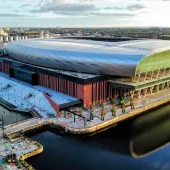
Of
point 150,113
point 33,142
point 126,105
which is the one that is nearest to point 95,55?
point 126,105

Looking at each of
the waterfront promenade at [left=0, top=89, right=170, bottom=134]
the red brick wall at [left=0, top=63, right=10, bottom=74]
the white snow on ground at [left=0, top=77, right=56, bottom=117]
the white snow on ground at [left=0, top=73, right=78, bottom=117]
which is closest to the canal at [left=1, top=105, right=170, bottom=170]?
the waterfront promenade at [left=0, top=89, right=170, bottom=134]

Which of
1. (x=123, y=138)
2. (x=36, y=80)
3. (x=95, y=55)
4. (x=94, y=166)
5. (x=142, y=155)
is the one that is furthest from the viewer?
(x=36, y=80)

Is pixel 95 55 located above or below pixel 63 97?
above

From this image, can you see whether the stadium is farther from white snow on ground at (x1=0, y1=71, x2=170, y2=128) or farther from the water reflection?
A: the water reflection

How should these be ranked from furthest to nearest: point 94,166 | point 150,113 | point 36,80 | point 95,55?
1. point 36,80
2. point 95,55
3. point 150,113
4. point 94,166

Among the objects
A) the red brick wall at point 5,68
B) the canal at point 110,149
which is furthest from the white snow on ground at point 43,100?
the red brick wall at point 5,68

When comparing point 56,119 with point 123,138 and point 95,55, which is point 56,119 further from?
point 95,55

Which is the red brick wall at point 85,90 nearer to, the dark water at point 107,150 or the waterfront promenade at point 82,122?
the waterfront promenade at point 82,122

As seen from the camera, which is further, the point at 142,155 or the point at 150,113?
the point at 150,113
